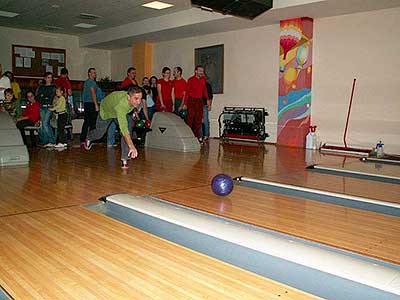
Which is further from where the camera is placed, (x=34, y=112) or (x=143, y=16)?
(x=143, y=16)

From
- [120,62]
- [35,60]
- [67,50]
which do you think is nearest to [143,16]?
[120,62]

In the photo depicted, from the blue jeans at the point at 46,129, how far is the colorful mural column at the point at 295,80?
4.17 metres

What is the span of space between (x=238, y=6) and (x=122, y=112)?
2.38 metres

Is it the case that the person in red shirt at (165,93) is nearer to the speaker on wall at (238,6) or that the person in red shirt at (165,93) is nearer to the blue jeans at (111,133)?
the blue jeans at (111,133)

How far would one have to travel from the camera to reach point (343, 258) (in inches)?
74.9

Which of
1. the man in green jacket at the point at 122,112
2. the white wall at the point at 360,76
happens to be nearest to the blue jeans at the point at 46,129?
the man in green jacket at the point at 122,112

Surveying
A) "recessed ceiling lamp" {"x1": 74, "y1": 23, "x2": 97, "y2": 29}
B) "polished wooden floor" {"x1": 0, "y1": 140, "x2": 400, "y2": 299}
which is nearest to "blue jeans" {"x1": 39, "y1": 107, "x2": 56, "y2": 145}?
"polished wooden floor" {"x1": 0, "y1": 140, "x2": 400, "y2": 299}

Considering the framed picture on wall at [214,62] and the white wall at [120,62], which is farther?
the white wall at [120,62]

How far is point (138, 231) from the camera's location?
2.42 m

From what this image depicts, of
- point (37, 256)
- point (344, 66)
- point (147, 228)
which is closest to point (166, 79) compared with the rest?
point (344, 66)

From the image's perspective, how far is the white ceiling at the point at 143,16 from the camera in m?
6.68

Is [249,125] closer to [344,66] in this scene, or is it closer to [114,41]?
[344,66]

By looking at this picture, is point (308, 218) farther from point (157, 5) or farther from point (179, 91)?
point (157, 5)

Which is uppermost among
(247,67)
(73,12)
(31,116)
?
(73,12)
